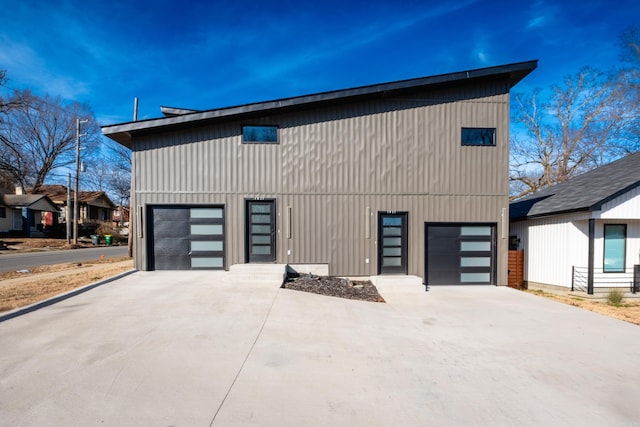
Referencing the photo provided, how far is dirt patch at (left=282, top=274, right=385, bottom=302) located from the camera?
704 cm

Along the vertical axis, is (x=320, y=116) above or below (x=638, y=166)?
above

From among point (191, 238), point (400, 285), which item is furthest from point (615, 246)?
point (191, 238)

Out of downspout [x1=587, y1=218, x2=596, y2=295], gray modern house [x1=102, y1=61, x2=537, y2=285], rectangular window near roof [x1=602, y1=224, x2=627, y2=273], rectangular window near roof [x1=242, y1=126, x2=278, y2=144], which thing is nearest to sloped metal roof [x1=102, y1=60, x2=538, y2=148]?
gray modern house [x1=102, y1=61, x2=537, y2=285]

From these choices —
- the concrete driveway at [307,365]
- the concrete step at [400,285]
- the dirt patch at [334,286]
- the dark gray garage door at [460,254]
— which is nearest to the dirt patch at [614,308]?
the concrete driveway at [307,365]

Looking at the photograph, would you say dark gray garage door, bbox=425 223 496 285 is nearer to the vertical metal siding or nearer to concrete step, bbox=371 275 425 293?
the vertical metal siding

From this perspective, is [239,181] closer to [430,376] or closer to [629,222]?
[430,376]

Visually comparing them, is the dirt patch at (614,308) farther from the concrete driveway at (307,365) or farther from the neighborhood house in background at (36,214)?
the neighborhood house in background at (36,214)

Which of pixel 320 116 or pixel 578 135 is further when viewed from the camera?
pixel 578 135

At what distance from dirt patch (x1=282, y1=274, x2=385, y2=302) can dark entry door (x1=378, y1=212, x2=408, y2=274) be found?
2.99 feet

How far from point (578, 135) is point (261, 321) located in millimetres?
26128

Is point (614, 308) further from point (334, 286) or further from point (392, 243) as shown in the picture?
point (334, 286)

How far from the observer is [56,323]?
4.68 metres

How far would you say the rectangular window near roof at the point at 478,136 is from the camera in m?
9.09

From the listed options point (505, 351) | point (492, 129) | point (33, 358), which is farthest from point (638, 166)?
point (33, 358)
